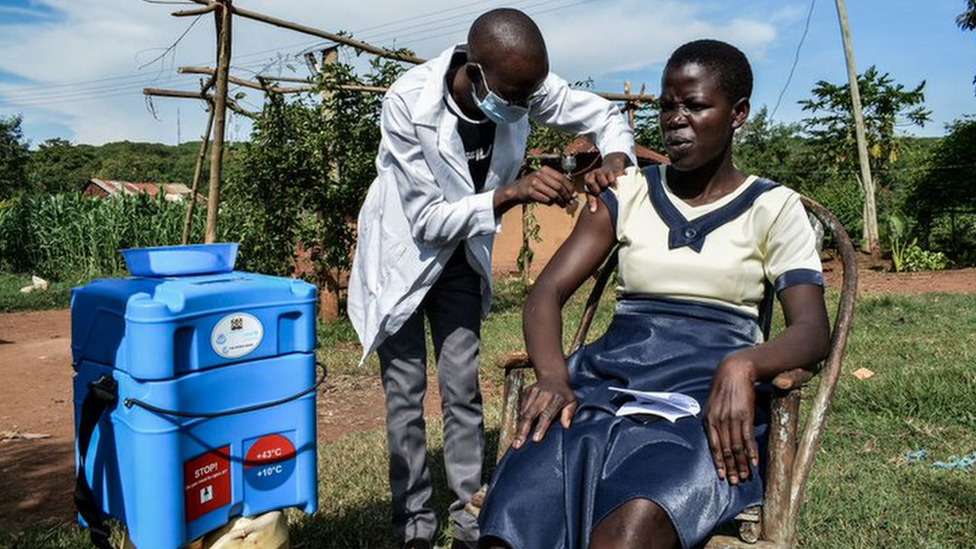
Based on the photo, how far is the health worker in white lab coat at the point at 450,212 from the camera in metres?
2.37

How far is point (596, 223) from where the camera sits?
7.38 feet

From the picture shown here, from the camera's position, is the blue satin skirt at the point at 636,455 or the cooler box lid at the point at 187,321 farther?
the cooler box lid at the point at 187,321

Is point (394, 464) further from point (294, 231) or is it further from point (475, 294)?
point (294, 231)

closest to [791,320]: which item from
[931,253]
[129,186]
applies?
[931,253]

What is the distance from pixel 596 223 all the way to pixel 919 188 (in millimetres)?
16417

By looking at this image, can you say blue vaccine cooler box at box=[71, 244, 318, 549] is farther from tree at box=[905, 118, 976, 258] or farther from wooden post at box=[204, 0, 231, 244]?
tree at box=[905, 118, 976, 258]

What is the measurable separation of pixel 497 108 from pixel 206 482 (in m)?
1.35

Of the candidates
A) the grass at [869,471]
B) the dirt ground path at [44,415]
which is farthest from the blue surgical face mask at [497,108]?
the dirt ground path at [44,415]

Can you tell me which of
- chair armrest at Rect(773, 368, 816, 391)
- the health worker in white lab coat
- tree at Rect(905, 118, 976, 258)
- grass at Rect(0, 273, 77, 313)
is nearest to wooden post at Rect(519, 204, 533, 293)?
grass at Rect(0, 273, 77, 313)

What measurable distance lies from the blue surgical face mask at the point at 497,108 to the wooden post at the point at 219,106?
2699mm

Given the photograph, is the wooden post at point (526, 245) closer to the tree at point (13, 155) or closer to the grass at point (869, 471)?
the grass at point (869, 471)

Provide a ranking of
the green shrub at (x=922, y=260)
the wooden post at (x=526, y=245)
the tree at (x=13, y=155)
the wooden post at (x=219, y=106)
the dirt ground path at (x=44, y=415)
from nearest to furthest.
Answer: the dirt ground path at (x=44, y=415), the wooden post at (x=219, y=106), the wooden post at (x=526, y=245), the green shrub at (x=922, y=260), the tree at (x=13, y=155)

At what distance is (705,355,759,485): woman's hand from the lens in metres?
1.77

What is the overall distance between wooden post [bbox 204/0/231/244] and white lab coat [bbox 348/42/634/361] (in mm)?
2275
